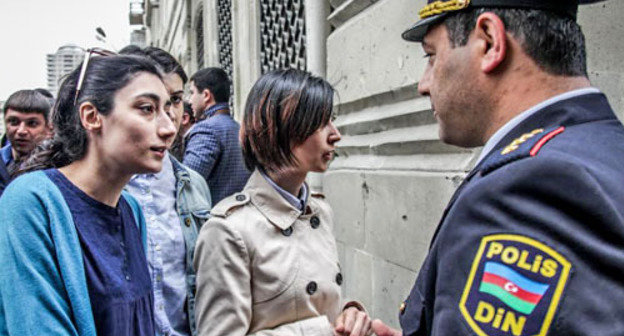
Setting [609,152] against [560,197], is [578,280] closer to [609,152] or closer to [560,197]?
[560,197]

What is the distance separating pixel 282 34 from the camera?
5.37 meters

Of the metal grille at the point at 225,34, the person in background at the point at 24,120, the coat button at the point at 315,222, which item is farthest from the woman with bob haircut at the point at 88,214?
the metal grille at the point at 225,34

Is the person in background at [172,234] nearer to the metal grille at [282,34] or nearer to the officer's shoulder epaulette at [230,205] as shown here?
the officer's shoulder epaulette at [230,205]

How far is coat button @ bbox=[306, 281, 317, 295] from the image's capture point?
5.71 feet

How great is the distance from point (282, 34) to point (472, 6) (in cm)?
435

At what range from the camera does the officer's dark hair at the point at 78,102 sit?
1690 mm

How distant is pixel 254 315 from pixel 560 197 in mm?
1091

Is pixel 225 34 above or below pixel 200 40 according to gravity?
below

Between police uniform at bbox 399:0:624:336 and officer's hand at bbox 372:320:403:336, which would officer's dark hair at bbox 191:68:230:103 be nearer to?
officer's hand at bbox 372:320:403:336

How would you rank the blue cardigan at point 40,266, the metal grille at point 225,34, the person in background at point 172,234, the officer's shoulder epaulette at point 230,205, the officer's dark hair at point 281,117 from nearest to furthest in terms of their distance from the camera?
the blue cardigan at point 40,266 < the officer's shoulder epaulette at point 230,205 < the officer's dark hair at point 281,117 < the person in background at point 172,234 < the metal grille at point 225,34

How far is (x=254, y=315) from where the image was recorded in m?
1.70

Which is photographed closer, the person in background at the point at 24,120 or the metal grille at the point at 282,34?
the person in background at the point at 24,120

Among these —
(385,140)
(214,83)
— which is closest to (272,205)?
(385,140)

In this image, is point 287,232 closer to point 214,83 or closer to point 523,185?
point 523,185
